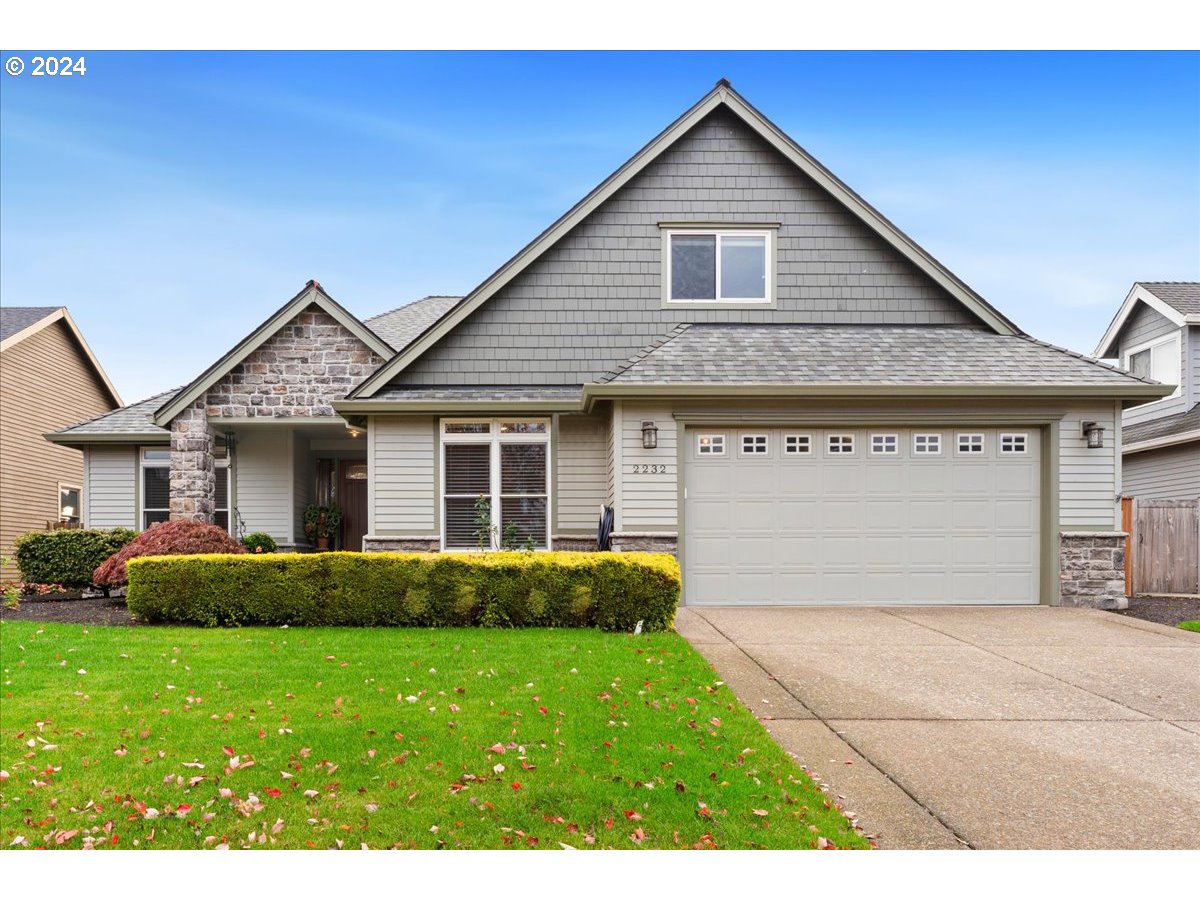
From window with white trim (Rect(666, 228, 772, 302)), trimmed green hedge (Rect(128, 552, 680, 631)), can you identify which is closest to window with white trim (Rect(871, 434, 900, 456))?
window with white trim (Rect(666, 228, 772, 302))

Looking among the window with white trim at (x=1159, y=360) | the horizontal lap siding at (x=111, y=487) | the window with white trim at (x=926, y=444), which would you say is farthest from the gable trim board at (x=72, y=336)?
the window with white trim at (x=1159, y=360)

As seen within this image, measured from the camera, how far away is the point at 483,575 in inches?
375

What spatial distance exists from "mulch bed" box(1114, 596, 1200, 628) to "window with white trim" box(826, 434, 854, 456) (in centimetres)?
408

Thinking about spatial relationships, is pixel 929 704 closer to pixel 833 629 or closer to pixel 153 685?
pixel 833 629

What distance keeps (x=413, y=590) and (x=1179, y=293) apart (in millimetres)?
17801

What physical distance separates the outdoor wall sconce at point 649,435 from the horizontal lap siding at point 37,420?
1652 centimetres

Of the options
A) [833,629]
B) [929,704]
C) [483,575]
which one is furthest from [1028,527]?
[483,575]

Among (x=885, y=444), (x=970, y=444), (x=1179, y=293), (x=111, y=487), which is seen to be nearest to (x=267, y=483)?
(x=111, y=487)

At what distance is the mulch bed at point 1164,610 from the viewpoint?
11.1 m

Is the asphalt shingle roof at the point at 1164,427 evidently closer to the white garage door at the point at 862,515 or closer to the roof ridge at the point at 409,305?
the white garage door at the point at 862,515

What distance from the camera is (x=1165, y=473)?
691 inches

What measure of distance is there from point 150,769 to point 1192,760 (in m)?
6.13

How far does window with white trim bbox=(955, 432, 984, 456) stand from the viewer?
459 inches

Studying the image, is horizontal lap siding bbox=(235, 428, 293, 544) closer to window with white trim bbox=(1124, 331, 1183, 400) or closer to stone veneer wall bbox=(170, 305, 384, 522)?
stone veneer wall bbox=(170, 305, 384, 522)
